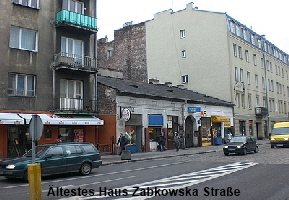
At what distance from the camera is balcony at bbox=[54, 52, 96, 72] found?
2305 cm

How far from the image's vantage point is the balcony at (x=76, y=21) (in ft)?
76.6

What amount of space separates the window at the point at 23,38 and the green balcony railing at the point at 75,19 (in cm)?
212

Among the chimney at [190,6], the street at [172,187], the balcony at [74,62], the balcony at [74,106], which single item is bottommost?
the street at [172,187]

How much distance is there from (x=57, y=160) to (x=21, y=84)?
32.2ft

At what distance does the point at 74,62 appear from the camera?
24.2 m

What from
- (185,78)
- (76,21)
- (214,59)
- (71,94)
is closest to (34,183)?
(71,94)

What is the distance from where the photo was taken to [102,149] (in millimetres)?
25078

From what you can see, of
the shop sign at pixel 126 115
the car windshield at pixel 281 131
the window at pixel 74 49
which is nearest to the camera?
the shop sign at pixel 126 115

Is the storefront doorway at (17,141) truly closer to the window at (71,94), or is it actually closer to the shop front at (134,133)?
the window at (71,94)

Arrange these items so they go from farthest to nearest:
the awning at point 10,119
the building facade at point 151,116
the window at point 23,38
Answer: the building facade at point 151,116 < the window at point 23,38 < the awning at point 10,119

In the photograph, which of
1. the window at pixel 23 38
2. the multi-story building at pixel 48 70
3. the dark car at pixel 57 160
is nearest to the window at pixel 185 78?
the multi-story building at pixel 48 70

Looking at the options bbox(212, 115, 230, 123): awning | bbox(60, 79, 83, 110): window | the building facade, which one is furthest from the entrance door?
bbox(60, 79, 83, 110): window

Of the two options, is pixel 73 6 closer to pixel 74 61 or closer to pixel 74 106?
pixel 74 61

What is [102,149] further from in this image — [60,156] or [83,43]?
[60,156]
